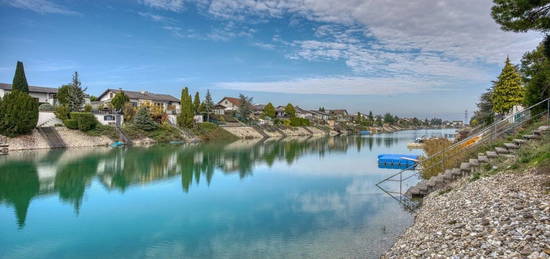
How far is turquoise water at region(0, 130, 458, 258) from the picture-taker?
9469mm

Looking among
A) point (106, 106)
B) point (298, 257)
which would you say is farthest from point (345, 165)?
point (106, 106)

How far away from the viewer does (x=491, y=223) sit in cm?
685

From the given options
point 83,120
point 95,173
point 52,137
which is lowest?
point 95,173

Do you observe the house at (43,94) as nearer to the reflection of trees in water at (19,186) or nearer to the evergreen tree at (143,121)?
the evergreen tree at (143,121)

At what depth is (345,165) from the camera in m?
28.0

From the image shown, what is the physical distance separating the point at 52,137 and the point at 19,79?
495 inches

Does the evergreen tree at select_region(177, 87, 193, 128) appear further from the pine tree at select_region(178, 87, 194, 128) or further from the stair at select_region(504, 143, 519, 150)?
the stair at select_region(504, 143, 519, 150)

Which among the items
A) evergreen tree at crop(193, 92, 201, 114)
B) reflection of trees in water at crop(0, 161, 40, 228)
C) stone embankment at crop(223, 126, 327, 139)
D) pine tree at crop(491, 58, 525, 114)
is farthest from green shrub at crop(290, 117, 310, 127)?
reflection of trees in water at crop(0, 161, 40, 228)

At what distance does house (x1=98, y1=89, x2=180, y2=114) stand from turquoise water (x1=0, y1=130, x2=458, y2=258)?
135 feet

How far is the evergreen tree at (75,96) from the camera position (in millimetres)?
51688

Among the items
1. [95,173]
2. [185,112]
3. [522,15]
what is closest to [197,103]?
[185,112]

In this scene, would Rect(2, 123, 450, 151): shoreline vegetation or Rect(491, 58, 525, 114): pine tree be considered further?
Rect(2, 123, 450, 151): shoreline vegetation

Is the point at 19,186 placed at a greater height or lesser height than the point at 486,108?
lesser

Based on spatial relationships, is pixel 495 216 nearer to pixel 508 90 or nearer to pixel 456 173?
pixel 456 173
